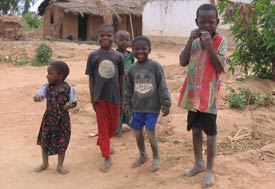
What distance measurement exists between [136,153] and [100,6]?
19.3 m

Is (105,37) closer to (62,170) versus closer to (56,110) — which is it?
(56,110)

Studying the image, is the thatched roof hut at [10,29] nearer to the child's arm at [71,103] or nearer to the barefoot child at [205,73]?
the child's arm at [71,103]

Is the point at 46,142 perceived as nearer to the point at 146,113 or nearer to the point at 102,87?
the point at 102,87

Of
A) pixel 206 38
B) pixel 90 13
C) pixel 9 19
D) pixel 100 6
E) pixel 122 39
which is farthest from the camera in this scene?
pixel 90 13

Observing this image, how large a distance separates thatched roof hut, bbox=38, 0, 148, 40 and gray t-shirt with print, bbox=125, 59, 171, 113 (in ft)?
62.6

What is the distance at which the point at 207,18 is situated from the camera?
323 centimetres

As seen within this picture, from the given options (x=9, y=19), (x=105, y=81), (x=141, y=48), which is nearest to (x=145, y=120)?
(x=105, y=81)

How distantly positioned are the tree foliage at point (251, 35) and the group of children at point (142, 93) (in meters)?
3.86

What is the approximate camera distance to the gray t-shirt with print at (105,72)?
4.05m

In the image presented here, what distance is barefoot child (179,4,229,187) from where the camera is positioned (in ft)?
10.7

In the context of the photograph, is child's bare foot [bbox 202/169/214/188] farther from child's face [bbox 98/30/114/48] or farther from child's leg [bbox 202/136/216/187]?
child's face [bbox 98/30/114/48]

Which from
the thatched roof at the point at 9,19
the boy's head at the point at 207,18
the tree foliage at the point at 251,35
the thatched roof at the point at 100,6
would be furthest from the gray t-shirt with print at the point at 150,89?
the thatched roof at the point at 100,6

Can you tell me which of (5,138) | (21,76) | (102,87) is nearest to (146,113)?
(102,87)

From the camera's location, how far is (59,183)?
3.74 m
